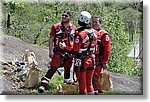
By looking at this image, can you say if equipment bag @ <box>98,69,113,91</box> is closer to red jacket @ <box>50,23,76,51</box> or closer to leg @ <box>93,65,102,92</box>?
leg @ <box>93,65,102,92</box>

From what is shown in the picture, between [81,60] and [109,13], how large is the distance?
1.40 feet

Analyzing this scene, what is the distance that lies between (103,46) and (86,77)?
0.90ft

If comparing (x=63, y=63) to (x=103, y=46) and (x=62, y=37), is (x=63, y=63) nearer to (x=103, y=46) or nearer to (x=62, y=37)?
(x=62, y=37)

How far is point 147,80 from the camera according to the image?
8.96 m

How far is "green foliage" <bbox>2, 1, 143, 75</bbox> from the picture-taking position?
8.95 metres

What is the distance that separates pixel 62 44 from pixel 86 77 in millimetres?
315

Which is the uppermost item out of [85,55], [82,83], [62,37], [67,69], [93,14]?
[93,14]

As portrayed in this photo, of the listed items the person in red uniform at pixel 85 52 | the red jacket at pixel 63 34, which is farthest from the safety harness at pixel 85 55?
the red jacket at pixel 63 34

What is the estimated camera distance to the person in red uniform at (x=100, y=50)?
352 inches

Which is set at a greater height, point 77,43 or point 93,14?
point 93,14

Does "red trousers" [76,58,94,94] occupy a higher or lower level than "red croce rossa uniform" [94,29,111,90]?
lower

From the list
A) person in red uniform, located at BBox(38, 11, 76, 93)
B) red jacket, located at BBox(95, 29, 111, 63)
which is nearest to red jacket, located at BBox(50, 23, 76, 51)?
person in red uniform, located at BBox(38, 11, 76, 93)

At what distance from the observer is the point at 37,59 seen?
8961mm

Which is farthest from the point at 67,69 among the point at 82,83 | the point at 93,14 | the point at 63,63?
the point at 93,14
